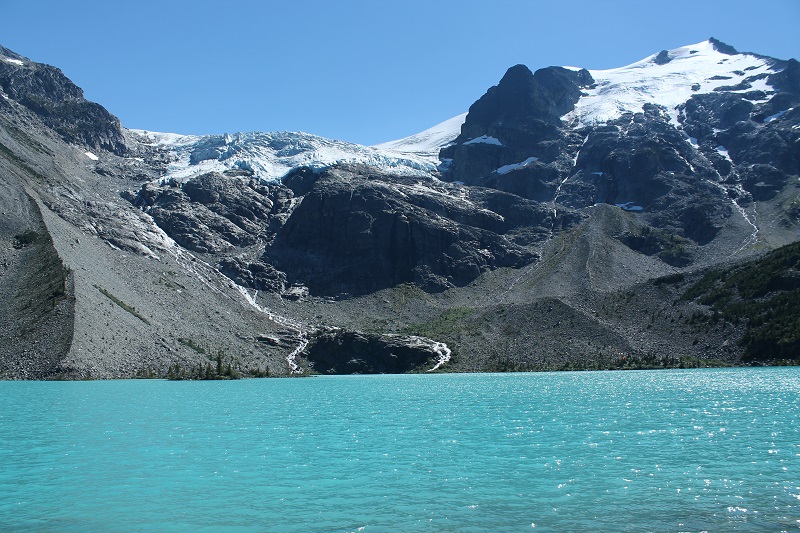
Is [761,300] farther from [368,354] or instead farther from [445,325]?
[368,354]

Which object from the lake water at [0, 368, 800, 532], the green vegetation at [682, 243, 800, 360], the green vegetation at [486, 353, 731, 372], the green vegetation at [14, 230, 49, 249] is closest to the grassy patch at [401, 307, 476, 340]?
the green vegetation at [486, 353, 731, 372]

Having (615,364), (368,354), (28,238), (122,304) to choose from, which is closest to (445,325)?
(368,354)

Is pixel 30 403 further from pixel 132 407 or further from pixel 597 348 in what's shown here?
pixel 597 348

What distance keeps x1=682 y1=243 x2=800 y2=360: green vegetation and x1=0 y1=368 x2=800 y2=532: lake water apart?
2426 inches

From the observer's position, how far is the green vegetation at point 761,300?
365 feet

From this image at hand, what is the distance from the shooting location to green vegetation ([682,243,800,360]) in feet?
365

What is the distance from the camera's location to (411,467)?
3050cm

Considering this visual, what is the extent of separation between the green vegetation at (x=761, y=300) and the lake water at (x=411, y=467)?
202 ft

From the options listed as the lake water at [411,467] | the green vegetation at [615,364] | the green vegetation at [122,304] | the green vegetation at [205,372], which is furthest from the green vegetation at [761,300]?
the green vegetation at [122,304]

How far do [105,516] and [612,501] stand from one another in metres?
18.7

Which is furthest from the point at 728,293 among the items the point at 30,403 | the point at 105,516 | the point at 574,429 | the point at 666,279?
the point at 105,516

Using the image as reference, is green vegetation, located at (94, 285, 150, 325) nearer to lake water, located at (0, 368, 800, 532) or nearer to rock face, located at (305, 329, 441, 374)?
rock face, located at (305, 329, 441, 374)

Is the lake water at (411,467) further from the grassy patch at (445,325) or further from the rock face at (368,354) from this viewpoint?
the grassy patch at (445,325)

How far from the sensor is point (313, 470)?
30.4 metres
